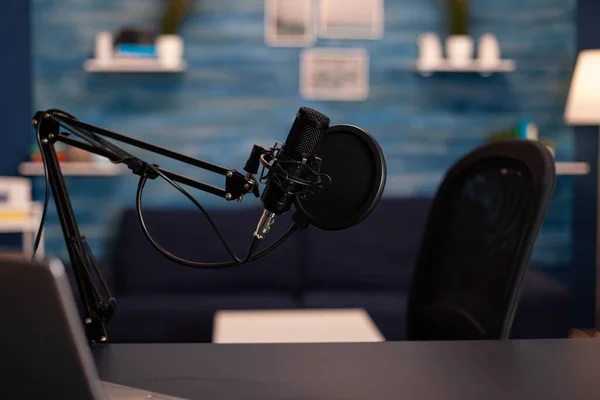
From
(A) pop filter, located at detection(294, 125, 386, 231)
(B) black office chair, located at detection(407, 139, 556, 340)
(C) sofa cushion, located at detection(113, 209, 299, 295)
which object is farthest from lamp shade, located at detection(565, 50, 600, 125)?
(A) pop filter, located at detection(294, 125, 386, 231)

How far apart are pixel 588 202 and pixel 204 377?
3.71 meters

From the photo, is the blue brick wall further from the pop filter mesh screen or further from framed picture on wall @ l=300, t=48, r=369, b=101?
the pop filter mesh screen

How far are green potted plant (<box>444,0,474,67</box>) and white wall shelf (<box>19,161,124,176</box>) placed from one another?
1.86 m

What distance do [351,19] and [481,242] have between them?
283cm

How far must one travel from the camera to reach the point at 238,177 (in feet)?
2.98

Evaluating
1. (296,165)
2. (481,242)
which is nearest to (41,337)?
(296,165)

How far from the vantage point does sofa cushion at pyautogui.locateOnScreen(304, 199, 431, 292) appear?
378cm

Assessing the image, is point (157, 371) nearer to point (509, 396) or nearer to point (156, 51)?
point (509, 396)

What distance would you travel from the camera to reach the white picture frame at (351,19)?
4.13 m

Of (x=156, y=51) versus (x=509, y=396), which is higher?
(x=156, y=51)

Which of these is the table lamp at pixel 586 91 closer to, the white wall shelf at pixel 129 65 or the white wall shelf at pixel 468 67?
the white wall shelf at pixel 468 67

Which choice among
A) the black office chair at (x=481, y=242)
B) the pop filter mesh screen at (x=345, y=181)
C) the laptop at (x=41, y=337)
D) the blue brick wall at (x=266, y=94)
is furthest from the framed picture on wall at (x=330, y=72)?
the laptop at (x=41, y=337)

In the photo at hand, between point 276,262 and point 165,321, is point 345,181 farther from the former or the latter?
point 276,262

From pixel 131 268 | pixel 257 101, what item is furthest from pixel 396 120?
pixel 131 268
